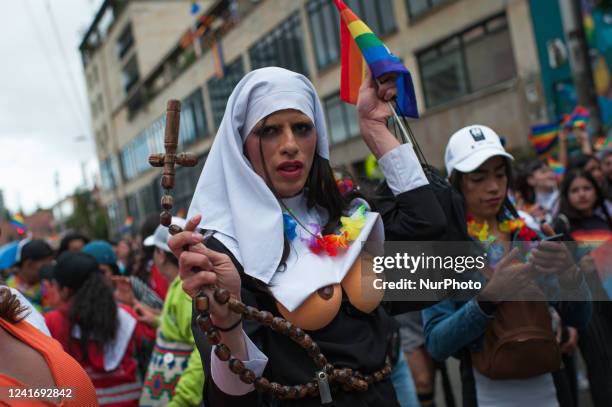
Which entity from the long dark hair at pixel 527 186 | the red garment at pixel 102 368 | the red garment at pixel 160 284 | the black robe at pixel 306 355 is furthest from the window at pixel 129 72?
the black robe at pixel 306 355

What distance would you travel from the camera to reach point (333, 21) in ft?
57.0

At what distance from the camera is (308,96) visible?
1.80m

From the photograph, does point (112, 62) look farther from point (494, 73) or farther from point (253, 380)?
→ point (253, 380)

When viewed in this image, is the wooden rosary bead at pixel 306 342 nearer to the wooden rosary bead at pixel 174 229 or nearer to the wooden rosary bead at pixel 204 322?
the wooden rosary bead at pixel 204 322

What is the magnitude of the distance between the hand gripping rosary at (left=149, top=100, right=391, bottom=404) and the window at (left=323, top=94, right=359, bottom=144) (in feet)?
53.2

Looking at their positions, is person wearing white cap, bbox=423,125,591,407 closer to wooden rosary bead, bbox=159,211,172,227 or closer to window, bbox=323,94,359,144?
wooden rosary bead, bbox=159,211,172,227

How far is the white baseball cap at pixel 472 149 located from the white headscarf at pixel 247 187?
0.98 m

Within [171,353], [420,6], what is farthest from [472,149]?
[420,6]

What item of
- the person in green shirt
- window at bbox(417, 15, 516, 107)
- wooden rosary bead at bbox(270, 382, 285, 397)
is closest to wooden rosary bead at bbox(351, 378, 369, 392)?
wooden rosary bead at bbox(270, 382, 285, 397)

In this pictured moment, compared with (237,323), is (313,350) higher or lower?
lower

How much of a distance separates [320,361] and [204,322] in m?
0.38

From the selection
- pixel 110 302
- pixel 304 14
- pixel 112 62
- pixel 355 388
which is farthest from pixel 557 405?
pixel 112 62

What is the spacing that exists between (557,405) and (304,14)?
57.7ft

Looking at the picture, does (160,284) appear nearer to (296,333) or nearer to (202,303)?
(296,333)
